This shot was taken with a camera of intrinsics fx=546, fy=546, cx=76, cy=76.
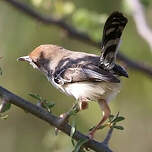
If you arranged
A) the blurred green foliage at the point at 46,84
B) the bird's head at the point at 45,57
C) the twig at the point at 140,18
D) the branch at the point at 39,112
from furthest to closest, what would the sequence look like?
1. the blurred green foliage at the point at 46,84
2. the twig at the point at 140,18
3. the bird's head at the point at 45,57
4. the branch at the point at 39,112

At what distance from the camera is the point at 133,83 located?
326 inches

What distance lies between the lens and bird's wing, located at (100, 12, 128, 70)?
3814 millimetres

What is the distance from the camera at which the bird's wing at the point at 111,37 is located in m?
3.81

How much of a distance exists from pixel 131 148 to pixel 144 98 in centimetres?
101

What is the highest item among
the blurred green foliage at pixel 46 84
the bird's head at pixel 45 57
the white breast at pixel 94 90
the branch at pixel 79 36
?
the white breast at pixel 94 90

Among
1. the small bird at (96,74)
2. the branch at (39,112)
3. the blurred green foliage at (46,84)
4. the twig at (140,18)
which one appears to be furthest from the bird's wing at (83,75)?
the blurred green foliage at (46,84)

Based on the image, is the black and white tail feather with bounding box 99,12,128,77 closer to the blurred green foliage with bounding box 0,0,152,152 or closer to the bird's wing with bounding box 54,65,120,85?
the bird's wing with bounding box 54,65,120,85

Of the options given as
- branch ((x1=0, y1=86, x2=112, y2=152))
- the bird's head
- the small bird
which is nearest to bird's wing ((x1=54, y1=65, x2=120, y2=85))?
the small bird

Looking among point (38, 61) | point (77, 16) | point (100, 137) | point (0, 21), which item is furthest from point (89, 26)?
point (100, 137)

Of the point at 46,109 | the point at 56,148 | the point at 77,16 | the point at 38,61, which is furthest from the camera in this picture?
the point at 77,16

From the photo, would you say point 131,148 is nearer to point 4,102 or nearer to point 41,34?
point 41,34

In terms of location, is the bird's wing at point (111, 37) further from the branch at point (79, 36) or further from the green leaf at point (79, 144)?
the branch at point (79, 36)

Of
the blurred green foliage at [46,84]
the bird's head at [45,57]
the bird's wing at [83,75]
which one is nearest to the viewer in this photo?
the bird's wing at [83,75]

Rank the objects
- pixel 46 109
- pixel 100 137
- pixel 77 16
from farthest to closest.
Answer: pixel 100 137
pixel 77 16
pixel 46 109
